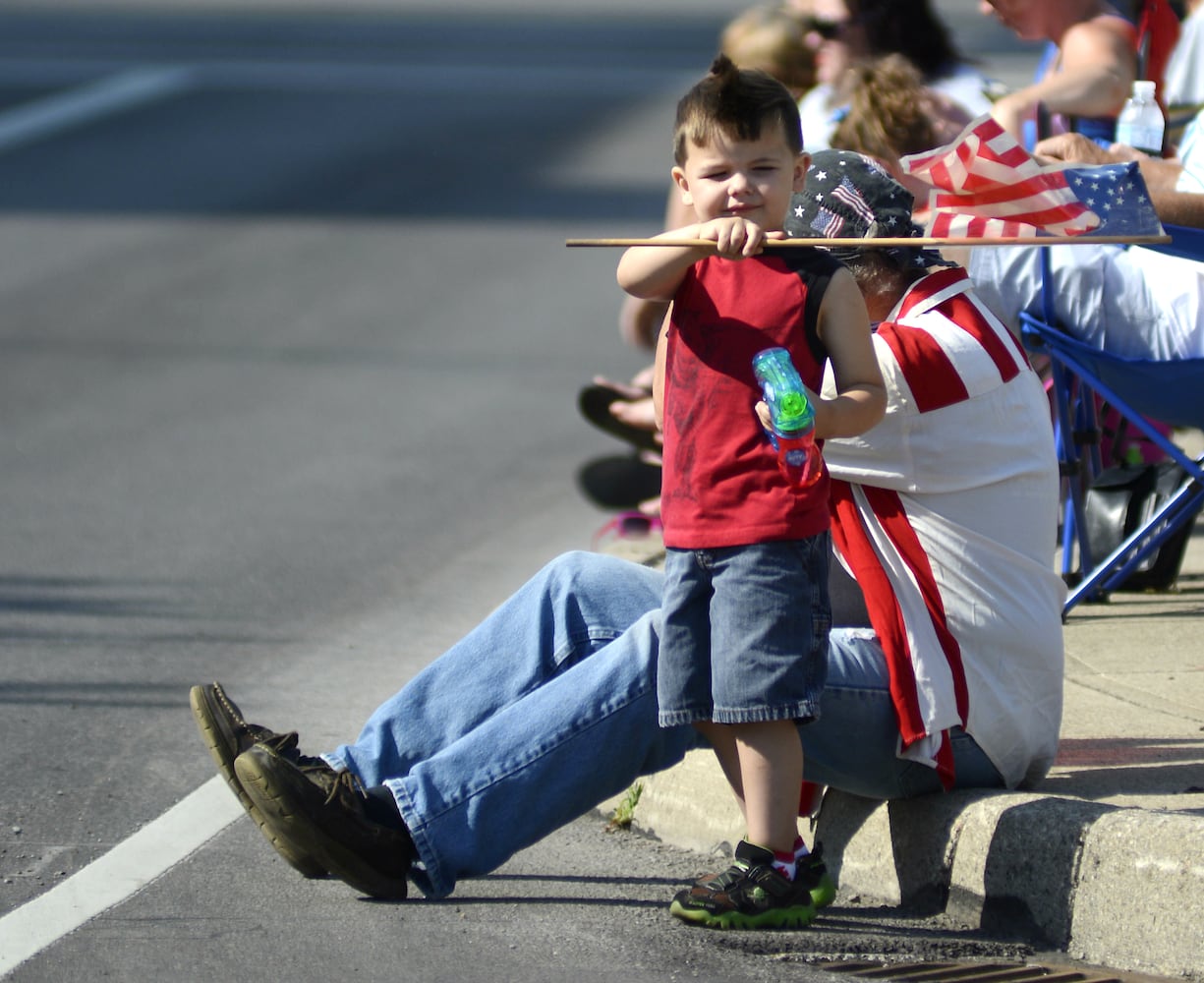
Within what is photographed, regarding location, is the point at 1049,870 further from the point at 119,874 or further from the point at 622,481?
the point at 622,481

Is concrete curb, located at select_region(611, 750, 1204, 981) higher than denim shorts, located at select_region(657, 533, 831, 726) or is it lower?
lower

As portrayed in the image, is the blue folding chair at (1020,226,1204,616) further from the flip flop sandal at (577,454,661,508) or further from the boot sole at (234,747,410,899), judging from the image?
the boot sole at (234,747,410,899)

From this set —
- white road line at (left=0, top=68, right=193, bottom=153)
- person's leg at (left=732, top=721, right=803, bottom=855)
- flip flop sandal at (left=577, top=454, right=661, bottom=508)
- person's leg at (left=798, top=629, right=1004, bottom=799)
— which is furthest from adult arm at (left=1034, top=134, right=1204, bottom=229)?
white road line at (left=0, top=68, right=193, bottom=153)

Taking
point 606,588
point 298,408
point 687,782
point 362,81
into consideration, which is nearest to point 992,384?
point 606,588

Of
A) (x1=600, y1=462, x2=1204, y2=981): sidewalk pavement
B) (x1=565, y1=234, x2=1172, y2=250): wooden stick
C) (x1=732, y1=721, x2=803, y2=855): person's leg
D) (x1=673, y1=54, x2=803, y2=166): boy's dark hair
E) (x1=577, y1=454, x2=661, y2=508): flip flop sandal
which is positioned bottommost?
(x1=577, y1=454, x2=661, y2=508): flip flop sandal

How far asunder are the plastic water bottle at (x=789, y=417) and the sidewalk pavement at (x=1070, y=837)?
744 mm

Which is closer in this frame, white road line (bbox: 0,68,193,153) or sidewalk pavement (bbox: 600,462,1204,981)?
sidewalk pavement (bbox: 600,462,1204,981)

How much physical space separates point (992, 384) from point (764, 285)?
20.0 inches

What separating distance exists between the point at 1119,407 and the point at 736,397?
184 centimetres

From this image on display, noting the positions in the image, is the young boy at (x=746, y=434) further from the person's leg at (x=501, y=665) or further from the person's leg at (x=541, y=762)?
the person's leg at (x=501, y=665)

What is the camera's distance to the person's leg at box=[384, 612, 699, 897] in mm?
3402

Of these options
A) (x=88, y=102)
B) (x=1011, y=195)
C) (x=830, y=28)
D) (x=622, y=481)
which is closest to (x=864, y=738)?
(x=1011, y=195)

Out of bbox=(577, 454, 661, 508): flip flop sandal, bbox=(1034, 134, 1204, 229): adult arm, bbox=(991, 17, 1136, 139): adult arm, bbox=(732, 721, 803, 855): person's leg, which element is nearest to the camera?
bbox=(732, 721, 803, 855): person's leg

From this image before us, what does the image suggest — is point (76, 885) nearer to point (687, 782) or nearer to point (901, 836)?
point (687, 782)
